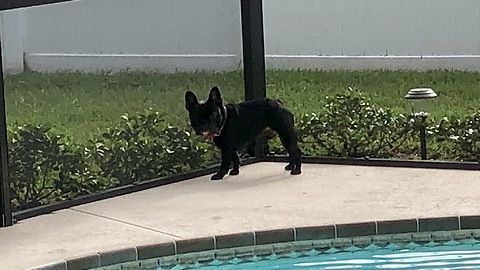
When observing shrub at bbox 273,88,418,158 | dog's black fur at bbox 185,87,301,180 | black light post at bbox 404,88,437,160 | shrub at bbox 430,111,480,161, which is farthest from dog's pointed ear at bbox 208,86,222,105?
shrub at bbox 430,111,480,161

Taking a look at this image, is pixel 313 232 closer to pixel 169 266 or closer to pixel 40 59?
pixel 169 266

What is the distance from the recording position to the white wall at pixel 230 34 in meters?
7.47

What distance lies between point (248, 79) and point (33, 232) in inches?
93.2

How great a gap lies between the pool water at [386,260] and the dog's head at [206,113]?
1.58 metres

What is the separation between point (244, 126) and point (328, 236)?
1670mm

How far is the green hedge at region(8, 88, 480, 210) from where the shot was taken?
21.4 ft

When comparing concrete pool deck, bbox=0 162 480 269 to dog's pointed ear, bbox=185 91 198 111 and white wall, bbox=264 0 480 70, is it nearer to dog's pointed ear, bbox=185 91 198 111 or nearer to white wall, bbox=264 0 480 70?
dog's pointed ear, bbox=185 91 198 111

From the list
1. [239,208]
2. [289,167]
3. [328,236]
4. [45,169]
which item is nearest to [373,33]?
[289,167]

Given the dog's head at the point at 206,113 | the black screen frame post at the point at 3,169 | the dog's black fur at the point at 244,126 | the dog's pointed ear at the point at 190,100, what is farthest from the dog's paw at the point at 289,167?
the black screen frame post at the point at 3,169

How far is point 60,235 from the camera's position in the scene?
5.94 m

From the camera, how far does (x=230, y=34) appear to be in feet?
25.8

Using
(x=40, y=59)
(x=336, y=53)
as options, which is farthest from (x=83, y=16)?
(x=336, y=53)

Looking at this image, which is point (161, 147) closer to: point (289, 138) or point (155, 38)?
point (289, 138)

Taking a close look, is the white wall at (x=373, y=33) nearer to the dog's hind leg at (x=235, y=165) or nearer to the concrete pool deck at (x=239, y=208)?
the concrete pool deck at (x=239, y=208)
